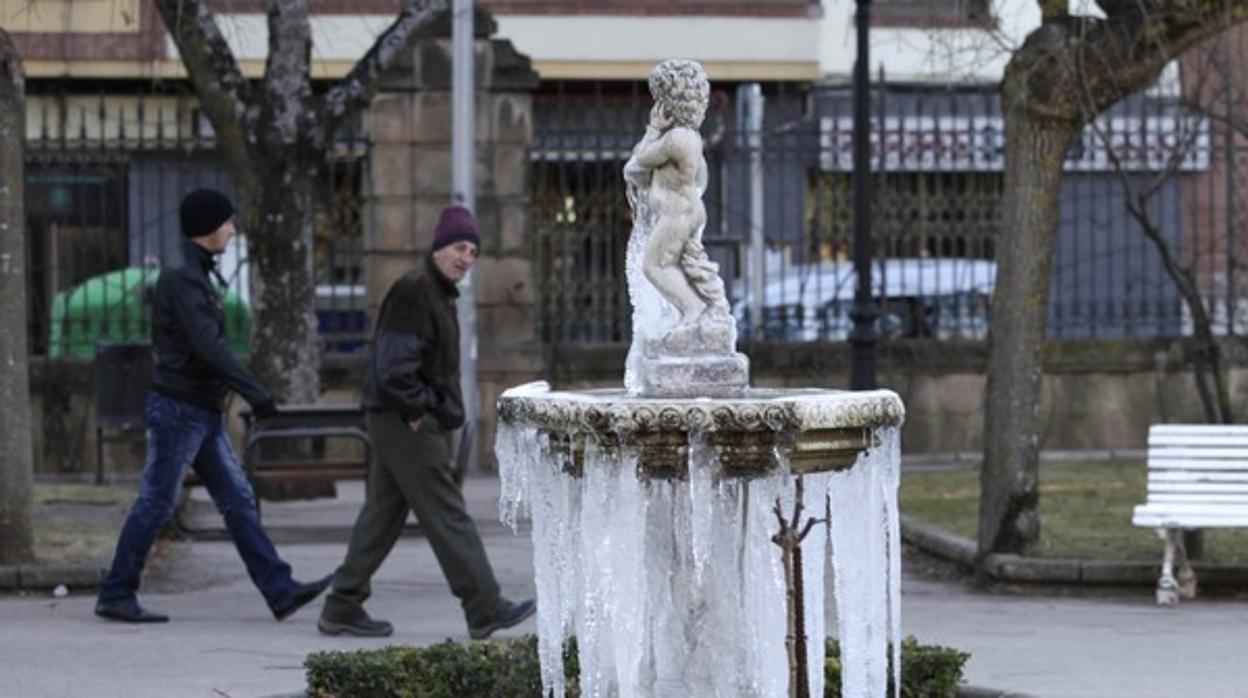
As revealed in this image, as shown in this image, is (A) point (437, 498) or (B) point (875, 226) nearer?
(A) point (437, 498)

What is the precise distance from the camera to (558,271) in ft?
77.6

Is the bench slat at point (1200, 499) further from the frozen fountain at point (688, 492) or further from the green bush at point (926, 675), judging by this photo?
the frozen fountain at point (688, 492)

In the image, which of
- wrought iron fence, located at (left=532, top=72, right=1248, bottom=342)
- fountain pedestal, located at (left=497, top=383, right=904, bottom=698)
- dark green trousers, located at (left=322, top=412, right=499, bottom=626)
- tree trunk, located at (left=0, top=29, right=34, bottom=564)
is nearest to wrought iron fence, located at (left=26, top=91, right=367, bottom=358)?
wrought iron fence, located at (left=532, top=72, right=1248, bottom=342)

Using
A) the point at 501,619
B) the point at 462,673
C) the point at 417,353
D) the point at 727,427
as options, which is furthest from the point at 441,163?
the point at 727,427

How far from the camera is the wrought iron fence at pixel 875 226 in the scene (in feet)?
76.8

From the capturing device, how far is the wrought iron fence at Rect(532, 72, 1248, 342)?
23406mm

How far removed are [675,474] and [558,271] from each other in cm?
1442

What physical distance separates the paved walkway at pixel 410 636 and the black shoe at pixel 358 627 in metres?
0.06

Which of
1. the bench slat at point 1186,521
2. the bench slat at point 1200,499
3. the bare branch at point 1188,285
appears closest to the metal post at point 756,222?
the bare branch at point 1188,285

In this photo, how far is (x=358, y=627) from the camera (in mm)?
13375

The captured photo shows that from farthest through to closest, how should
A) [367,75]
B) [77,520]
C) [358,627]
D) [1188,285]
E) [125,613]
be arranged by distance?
[1188,285], [367,75], [77,520], [125,613], [358,627]

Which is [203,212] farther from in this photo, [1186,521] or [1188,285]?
[1188,285]

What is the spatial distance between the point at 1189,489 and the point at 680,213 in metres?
5.87

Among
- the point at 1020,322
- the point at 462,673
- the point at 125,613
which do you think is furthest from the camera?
the point at 1020,322
